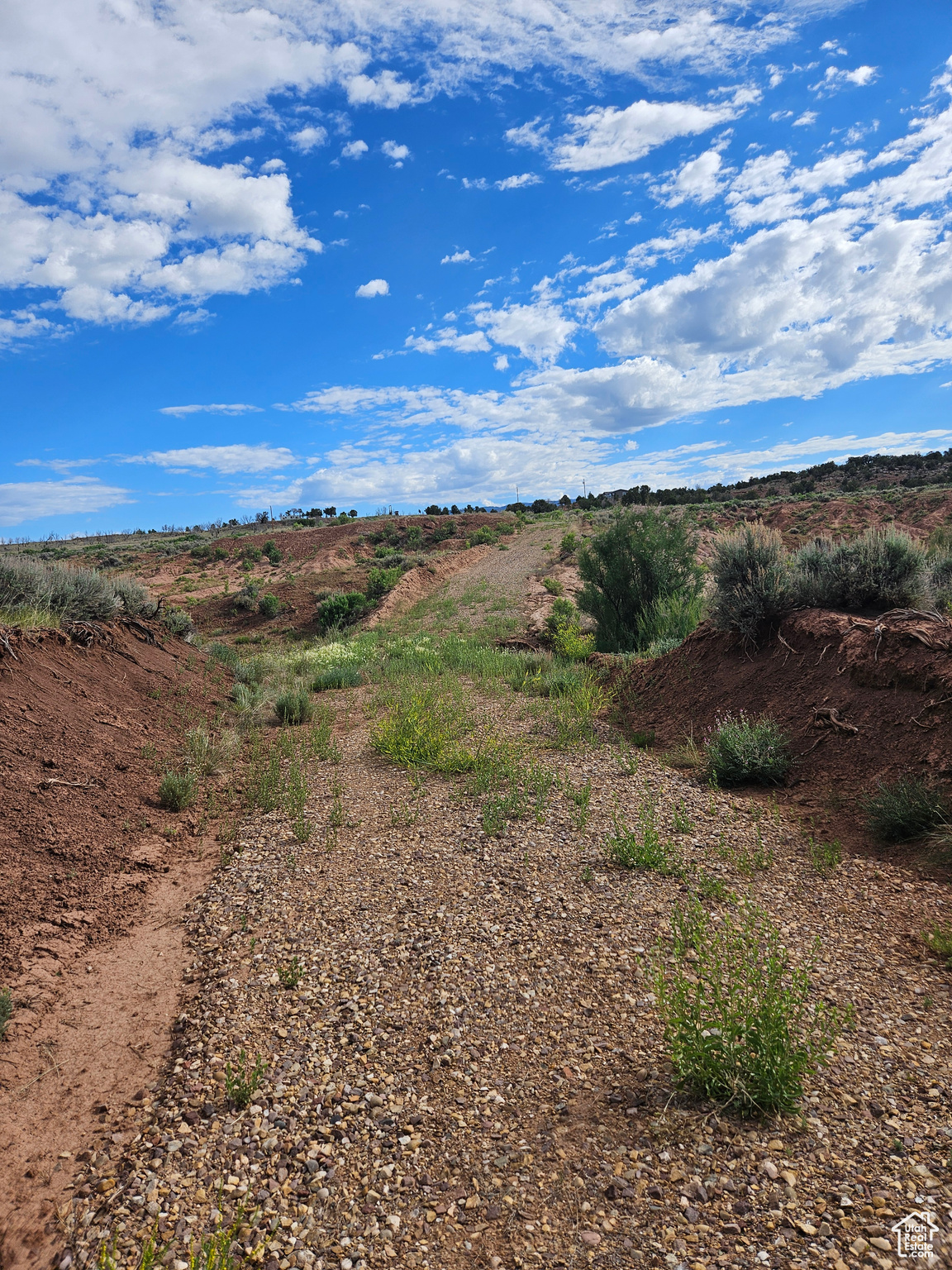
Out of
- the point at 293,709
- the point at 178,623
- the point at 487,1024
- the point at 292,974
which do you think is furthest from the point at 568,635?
the point at 487,1024

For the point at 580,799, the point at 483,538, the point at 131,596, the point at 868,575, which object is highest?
the point at 483,538

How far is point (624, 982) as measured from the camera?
3.89m

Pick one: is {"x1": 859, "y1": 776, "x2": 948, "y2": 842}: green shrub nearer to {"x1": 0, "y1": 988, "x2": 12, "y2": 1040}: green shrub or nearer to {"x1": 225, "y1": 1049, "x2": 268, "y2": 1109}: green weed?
{"x1": 225, "y1": 1049, "x2": 268, "y2": 1109}: green weed

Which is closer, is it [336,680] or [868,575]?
[868,575]

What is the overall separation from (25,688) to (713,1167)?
8.11 metres

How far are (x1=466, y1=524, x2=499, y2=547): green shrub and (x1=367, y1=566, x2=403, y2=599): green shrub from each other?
1178 cm

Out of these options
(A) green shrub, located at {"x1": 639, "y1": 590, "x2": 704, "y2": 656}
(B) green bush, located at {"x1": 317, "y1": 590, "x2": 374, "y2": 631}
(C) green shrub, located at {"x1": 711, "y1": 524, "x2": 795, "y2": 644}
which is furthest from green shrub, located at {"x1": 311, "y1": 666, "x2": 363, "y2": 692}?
(B) green bush, located at {"x1": 317, "y1": 590, "x2": 374, "y2": 631}

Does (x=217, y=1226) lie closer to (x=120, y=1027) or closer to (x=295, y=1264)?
(x=295, y=1264)

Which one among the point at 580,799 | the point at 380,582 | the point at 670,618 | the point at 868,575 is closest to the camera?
the point at 580,799

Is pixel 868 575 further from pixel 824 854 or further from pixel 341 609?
pixel 341 609

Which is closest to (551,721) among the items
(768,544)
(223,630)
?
(768,544)

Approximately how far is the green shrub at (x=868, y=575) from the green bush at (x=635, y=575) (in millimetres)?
5170

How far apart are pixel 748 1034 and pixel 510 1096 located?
3.93 feet

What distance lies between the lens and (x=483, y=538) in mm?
40469
